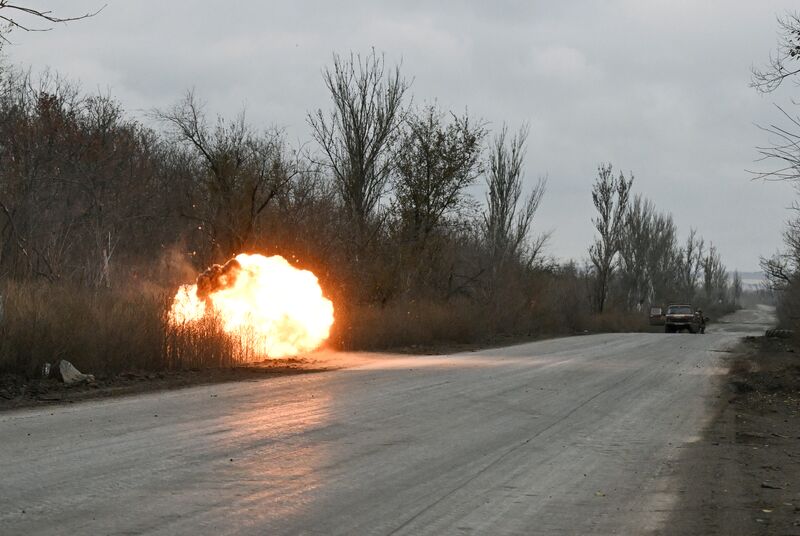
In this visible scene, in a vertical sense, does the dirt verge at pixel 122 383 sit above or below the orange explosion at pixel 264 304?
below

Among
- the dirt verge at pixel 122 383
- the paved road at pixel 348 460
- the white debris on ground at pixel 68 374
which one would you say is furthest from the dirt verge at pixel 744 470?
the white debris on ground at pixel 68 374

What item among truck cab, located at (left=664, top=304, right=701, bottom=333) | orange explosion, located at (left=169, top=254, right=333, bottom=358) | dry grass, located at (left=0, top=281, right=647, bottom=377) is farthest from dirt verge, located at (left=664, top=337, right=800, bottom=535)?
truck cab, located at (left=664, top=304, right=701, bottom=333)

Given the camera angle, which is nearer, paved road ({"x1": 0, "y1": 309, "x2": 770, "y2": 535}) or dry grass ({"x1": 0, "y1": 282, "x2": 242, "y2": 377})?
paved road ({"x1": 0, "y1": 309, "x2": 770, "y2": 535})

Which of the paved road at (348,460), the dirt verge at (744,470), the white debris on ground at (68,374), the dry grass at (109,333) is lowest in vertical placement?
the dirt verge at (744,470)

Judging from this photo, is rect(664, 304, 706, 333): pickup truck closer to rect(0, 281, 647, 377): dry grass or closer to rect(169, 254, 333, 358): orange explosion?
rect(0, 281, 647, 377): dry grass

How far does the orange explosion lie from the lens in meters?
21.7

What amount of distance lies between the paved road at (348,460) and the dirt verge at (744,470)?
278 millimetres

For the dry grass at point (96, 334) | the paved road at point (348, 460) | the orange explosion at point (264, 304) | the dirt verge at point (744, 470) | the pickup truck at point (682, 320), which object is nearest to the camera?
the paved road at point (348, 460)

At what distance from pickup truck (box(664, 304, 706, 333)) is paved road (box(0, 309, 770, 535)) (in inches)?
1771

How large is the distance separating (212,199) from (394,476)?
91.0ft

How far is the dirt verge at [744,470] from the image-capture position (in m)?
6.66

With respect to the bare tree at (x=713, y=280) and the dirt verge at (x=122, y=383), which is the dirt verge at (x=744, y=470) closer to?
the dirt verge at (x=122, y=383)

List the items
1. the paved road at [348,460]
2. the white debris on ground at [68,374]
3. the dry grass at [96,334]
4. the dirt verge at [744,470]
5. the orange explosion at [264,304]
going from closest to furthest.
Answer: the paved road at [348,460] < the dirt verge at [744,470] < the white debris on ground at [68,374] < the dry grass at [96,334] < the orange explosion at [264,304]

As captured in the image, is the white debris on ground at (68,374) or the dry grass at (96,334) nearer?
the white debris on ground at (68,374)
